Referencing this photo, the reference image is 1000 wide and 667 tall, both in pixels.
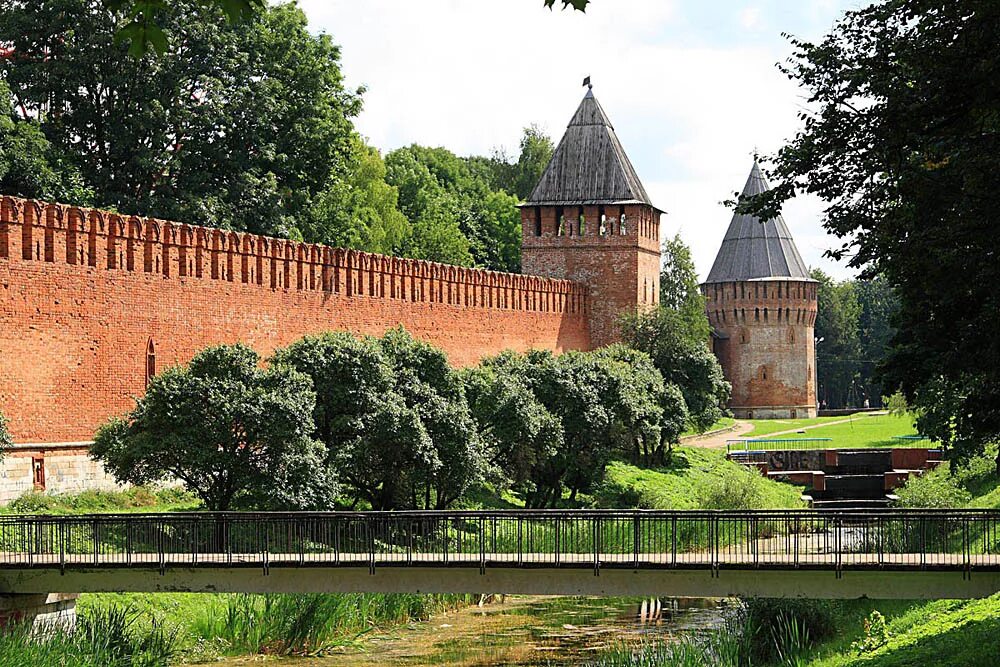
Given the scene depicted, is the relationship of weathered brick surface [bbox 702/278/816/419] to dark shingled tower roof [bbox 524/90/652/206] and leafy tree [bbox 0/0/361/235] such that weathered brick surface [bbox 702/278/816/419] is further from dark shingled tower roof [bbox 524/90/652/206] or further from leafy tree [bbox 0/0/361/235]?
leafy tree [bbox 0/0/361/235]

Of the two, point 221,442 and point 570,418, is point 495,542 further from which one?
point 570,418

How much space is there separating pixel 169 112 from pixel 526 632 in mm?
15964

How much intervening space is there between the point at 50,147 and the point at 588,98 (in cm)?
1749

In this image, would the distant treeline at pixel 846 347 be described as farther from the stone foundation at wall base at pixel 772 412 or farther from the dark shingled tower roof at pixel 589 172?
the dark shingled tower roof at pixel 589 172

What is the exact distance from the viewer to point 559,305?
39531 mm

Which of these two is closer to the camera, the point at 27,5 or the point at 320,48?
the point at 27,5

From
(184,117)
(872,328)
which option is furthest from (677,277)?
(184,117)

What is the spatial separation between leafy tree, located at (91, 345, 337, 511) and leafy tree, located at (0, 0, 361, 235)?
1121cm

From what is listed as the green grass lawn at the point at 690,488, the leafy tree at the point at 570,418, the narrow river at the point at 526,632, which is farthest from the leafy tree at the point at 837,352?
the narrow river at the point at 526,632

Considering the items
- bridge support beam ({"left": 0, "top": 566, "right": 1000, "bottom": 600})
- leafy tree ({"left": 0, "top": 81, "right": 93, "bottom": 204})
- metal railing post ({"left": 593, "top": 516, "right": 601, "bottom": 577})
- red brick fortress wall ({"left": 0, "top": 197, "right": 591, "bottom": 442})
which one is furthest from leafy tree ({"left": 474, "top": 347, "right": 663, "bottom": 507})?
bridge support beam ({"left": 0, "top": 566, "right": 1000, "bottom": 600})

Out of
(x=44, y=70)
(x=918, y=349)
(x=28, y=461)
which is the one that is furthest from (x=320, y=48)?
(x=918, y=349)

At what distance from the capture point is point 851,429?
155ft

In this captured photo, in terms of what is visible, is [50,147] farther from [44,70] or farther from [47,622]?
[47,622]

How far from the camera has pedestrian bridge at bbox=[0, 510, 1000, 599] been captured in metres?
14.7
